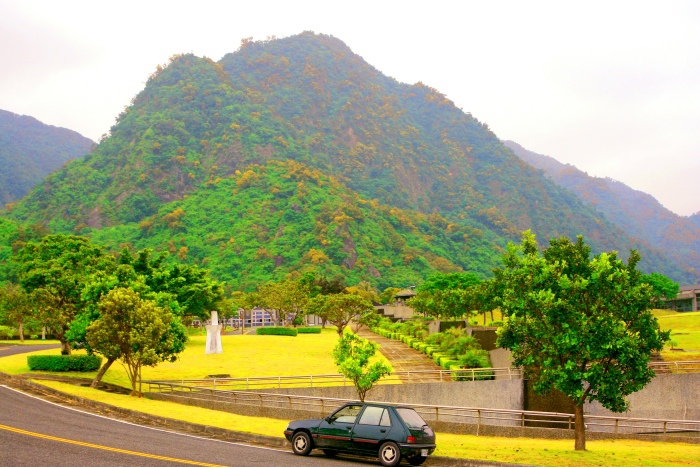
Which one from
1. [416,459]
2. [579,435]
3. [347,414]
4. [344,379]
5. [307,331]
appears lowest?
[307,331]

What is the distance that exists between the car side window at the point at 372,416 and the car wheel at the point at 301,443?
157 centimetres

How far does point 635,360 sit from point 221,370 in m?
30.9

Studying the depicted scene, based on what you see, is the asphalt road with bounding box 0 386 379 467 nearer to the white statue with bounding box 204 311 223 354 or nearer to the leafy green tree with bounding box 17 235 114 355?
the leafy green tree with bounding box 17 235 114 355

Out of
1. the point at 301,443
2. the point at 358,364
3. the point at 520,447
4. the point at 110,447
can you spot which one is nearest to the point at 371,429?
the point at 301,443

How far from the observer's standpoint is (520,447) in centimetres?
1983

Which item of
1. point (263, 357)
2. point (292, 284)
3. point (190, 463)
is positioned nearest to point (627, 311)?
point (190, 463)

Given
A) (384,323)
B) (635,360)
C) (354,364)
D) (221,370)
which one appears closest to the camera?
(635,360)

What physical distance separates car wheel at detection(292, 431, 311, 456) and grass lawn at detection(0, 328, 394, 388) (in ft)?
70.0

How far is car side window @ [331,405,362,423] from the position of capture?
17391 millimetres

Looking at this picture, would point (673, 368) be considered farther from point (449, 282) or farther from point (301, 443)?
point (449, 282)

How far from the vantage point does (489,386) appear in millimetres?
37219

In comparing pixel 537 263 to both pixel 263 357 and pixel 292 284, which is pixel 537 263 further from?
pixel 292 284

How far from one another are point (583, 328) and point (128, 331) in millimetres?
22108

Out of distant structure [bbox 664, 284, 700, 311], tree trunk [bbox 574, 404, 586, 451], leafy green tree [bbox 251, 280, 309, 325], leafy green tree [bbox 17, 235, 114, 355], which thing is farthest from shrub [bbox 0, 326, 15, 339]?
distant structure [bbox 664, 284, 700, 311]
